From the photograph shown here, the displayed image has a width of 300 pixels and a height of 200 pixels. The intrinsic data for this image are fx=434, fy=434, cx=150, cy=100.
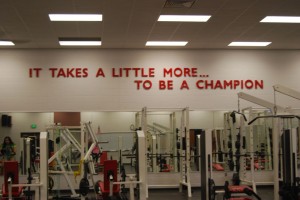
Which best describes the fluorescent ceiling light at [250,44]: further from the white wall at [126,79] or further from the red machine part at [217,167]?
the red machine part at [217,167]

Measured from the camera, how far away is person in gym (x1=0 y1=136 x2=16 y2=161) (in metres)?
10.1

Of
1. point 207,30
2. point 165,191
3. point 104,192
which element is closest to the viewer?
point 104,192

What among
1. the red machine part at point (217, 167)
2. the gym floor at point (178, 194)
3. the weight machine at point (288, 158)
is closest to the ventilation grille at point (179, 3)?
the weight machine at point (288, 158)

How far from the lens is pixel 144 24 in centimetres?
845

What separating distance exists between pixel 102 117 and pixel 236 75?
346 centimetres

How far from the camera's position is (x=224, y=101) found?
10719 millimetres

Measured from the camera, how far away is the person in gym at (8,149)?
1011 centimetres

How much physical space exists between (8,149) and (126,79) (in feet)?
10.5

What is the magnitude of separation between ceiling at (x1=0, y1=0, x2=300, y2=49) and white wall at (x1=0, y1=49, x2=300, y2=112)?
281 mm

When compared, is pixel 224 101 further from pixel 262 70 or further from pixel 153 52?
pixel 153 52

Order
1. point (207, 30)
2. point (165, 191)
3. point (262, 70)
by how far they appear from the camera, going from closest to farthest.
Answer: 1. point (207, 30)
2. point (165, 191)
3. point (262, 70)

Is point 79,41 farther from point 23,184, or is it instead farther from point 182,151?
point 23,184

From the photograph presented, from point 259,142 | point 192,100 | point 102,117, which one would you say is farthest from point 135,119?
point 259,142

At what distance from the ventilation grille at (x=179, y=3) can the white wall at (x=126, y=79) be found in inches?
131
